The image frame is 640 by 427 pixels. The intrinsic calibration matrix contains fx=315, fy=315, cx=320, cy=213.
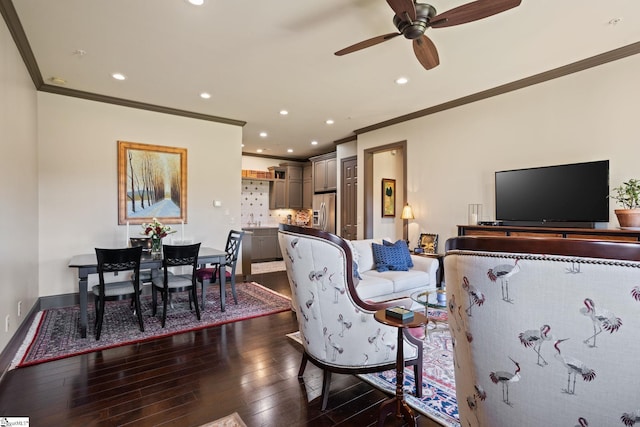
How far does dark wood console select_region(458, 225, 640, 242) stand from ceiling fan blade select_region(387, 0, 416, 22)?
278 cm

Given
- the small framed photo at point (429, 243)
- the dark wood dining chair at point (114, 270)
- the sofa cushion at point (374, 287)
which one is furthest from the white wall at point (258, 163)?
the sofa cushion at point (374, 287)

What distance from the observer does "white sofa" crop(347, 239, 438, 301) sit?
11.8 feet

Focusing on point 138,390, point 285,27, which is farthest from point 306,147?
point 138,390

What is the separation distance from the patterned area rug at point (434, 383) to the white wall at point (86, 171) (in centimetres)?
409

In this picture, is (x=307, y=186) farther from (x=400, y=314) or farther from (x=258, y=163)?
(x=400, y=314)

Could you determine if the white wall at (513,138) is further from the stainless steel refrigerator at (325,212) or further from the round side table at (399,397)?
the round side table at (399,397)

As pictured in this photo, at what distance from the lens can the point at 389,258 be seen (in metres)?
4.14

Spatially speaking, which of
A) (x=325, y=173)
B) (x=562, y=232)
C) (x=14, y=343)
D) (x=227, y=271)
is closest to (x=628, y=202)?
(x=562, y=232)

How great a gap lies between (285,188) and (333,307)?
23.9 feet

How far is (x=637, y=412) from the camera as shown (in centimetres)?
76

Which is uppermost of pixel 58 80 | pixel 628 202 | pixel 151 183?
pixel 58 80

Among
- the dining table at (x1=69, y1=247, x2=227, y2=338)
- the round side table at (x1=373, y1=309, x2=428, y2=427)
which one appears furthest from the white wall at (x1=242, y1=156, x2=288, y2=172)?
the round side table at (x1=373, y1=309, x2=428, y2=427)

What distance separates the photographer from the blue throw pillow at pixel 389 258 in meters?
4.12

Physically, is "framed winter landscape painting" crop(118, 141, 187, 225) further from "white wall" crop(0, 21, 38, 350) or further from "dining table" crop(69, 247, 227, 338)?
"dining table" crop(69, 247, 227, 338)
